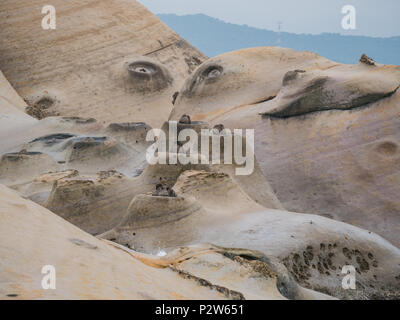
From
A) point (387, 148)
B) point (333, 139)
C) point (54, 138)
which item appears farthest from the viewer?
point (54, 138)

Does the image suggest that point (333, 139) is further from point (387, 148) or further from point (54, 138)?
point (54, 138)

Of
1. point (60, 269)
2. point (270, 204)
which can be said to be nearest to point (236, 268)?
point (60, 269)

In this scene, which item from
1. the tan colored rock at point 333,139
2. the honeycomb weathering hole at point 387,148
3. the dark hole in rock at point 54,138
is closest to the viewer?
the tan colored rock at point 333,139

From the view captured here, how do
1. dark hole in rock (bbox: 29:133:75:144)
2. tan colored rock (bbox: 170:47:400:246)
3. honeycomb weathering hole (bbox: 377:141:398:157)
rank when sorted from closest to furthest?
1. tan colored rock (bbox: 170:47:400:246)
2. honeycomb weathering hole (bbox: 377:141:398:157)
3. dark hole in rock (bbox: 29:133:75:144)

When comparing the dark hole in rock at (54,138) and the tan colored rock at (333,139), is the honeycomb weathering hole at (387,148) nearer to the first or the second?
the tan colored rock at (333,139)

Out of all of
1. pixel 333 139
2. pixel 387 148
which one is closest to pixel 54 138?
pixel 333 139

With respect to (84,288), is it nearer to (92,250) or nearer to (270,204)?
(92,250)

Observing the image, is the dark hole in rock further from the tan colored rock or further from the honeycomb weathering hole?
the honeycomb weathering hole

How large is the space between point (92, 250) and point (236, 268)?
0.67 m

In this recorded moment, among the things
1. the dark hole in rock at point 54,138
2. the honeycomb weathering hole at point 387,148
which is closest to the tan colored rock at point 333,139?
the honeycomb weathering hole at point 387,148

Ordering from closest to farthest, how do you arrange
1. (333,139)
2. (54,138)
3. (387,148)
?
(387,148) → (333,139) → (54,138)

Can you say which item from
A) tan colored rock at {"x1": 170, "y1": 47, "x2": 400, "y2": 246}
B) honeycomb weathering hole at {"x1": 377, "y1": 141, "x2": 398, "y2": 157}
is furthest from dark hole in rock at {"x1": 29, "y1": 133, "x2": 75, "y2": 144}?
honeycomb weathering hole at {"x1": 377, "y1": 141, "x2": 398, "y2": 157}

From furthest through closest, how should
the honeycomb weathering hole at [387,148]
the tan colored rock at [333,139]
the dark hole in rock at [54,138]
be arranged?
the dark hole in rock at [54,138] → the honeycomb weathering hole at [387,148] → the tan colored rock at [333,139]
